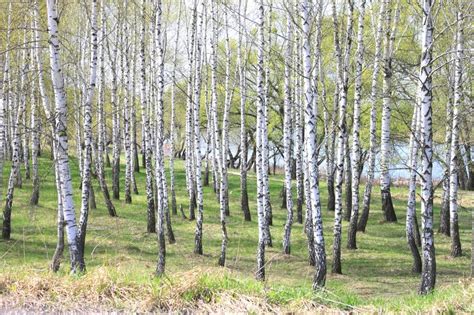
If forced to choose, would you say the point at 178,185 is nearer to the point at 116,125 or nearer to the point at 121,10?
the point at 116,125

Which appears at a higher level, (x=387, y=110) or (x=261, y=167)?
(x=387, y=110)

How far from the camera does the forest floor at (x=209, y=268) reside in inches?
204

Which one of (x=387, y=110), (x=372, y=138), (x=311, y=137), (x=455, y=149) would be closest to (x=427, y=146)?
(x=311, y=137)

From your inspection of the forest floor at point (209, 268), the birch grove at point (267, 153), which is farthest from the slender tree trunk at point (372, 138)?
the forest floor at point (209, 268)

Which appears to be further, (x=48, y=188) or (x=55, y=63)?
(x=48, y=188)

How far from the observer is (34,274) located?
19.4 ft

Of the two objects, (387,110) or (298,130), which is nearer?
(298,130)

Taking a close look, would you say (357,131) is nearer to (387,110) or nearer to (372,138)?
(387,110)

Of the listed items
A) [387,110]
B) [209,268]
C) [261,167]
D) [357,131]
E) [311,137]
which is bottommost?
[209,268]

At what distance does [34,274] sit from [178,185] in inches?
727

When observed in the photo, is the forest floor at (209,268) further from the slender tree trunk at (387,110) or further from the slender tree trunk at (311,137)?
the slender tree trunk at (387,110)

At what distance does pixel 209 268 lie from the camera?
227 inches

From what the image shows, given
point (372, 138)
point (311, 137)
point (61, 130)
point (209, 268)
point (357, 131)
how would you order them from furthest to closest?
1. point (372, 138)
2. point (357, 131)
3. point (311, 137)
4. point (61, 130)
5. point (209, 268)

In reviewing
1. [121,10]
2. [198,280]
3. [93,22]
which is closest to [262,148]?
[93,22]
